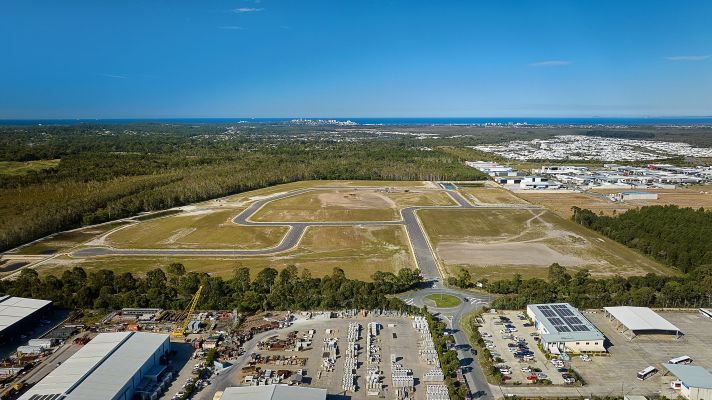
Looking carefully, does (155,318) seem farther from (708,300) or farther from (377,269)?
(708,300)

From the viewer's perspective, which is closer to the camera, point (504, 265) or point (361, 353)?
point (361, 353)

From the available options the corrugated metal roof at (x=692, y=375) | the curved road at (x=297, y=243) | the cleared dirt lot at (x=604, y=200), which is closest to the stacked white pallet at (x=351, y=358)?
the curved road at (x=297, y=243)

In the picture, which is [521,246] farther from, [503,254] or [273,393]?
[273,393]

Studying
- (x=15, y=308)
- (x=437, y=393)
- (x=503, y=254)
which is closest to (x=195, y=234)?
(x=15, y=308)

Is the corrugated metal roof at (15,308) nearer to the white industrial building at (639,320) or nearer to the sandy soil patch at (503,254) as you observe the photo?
the sandy soil patch at (503,254)

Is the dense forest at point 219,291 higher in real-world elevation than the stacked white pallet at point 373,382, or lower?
higher

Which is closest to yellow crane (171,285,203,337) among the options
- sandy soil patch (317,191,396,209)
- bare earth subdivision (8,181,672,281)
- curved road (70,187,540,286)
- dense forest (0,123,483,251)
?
bare earth subdivision (8,181,672,281)

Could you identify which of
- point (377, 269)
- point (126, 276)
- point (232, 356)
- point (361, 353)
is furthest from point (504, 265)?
point (126, 276)
